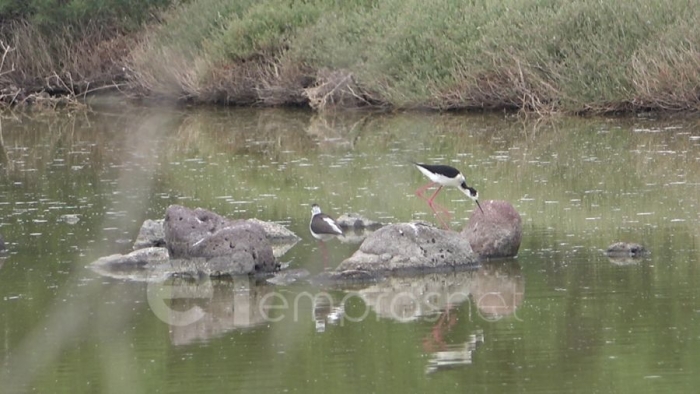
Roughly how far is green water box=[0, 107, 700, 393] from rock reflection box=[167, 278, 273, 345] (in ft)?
0.10

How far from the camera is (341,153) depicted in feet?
67.2

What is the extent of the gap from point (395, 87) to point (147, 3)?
818 centimetres

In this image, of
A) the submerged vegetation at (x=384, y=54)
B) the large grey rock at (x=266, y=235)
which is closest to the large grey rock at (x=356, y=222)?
the large grey rock at (x=266, y=235)

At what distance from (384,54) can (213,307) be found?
15.2m

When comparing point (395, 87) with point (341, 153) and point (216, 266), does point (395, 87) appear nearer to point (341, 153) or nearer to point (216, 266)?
point (341, 153)

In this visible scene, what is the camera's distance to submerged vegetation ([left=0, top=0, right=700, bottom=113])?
76.6 ft

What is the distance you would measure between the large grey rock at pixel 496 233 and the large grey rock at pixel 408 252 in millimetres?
450

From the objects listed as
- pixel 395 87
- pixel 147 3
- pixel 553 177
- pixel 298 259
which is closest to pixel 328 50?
pixel 395 87

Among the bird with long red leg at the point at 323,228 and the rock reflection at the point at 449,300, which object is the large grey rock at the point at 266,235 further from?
the rock reflection at the point at 449,300

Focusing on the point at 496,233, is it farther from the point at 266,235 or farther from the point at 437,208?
the point at 437,208

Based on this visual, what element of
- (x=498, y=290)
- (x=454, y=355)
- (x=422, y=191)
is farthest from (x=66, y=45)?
(x=454, y=355)

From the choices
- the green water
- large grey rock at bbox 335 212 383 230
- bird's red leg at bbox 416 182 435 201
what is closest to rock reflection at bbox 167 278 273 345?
the green water

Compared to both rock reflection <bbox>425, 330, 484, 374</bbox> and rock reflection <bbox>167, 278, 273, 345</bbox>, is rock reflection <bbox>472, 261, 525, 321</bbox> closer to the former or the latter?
rock reflection <bbox>425, 330, 484, 374</bbox>

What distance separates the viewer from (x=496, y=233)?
12477 millimetres
